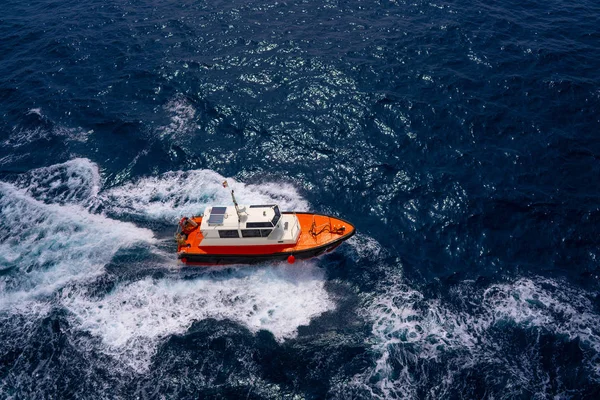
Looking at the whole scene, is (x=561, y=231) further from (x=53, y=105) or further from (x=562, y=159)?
(x=53, y=105)

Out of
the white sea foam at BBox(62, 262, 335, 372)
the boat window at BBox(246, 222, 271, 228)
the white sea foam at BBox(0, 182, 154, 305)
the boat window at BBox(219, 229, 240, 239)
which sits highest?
the boat window at BBox(246, 222, 271, 228)

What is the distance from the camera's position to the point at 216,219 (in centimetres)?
3638

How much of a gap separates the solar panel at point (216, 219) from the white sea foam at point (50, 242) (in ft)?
22.3

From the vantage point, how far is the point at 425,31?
191 ft

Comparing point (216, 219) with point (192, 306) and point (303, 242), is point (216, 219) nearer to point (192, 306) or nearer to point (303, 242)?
point (192, 306)

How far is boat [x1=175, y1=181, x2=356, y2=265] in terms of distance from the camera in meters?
36.0

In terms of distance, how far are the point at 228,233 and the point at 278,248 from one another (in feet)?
14.1

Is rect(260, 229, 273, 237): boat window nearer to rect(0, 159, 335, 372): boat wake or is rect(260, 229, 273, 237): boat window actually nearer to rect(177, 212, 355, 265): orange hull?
rect(177, 212, 355, 265): orange hull

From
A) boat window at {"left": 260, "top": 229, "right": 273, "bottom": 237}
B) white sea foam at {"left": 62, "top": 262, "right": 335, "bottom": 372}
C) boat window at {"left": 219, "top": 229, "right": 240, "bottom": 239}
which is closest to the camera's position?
white sea foam at {"left": 62, "top": 262, "right": 335, "bottom": 372}

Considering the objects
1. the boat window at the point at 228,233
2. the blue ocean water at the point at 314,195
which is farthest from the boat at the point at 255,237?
the blue ocean water at the point at 314,195

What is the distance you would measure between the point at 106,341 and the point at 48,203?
1773 centimetres

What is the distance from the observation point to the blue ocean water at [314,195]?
30406mm

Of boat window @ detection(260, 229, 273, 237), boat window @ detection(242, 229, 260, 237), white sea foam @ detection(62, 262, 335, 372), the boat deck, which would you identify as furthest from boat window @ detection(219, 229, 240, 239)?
white sea foam @ detection(62, 262, 335, 372)

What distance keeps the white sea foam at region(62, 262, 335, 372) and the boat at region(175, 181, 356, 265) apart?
1.50 meters
